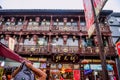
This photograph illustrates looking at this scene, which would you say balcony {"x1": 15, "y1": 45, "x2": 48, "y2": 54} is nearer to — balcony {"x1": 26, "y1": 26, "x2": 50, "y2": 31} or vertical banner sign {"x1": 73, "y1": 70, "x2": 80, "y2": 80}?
balcony {"x1": 26, "y1": 26, "x2": 50, "y2": 31}

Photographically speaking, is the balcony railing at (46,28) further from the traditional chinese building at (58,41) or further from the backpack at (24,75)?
the backpack at (24,75)

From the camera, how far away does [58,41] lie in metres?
20.2

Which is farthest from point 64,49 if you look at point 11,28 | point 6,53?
point 6,53

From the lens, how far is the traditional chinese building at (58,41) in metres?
17.9

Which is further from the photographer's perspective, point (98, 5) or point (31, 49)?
point (31, 49)

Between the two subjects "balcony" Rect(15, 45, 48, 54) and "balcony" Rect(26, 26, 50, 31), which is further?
"balcony" Rect(26, 26, 50, 31)

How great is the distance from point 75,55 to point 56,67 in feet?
8.10

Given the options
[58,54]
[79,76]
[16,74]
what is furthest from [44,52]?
[16,74]

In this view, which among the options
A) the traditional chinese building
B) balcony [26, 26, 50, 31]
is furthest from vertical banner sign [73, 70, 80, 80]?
balcony [26, 26, 50, 31]

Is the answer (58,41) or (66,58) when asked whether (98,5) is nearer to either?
(66,58)

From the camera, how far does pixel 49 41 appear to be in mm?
19750

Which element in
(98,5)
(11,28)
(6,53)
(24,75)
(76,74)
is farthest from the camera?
(11,28)

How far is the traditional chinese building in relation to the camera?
58.8 feet

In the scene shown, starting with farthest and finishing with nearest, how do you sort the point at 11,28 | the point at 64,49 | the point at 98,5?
the point at 11,28
the point at 64,49
the point at 98,5
